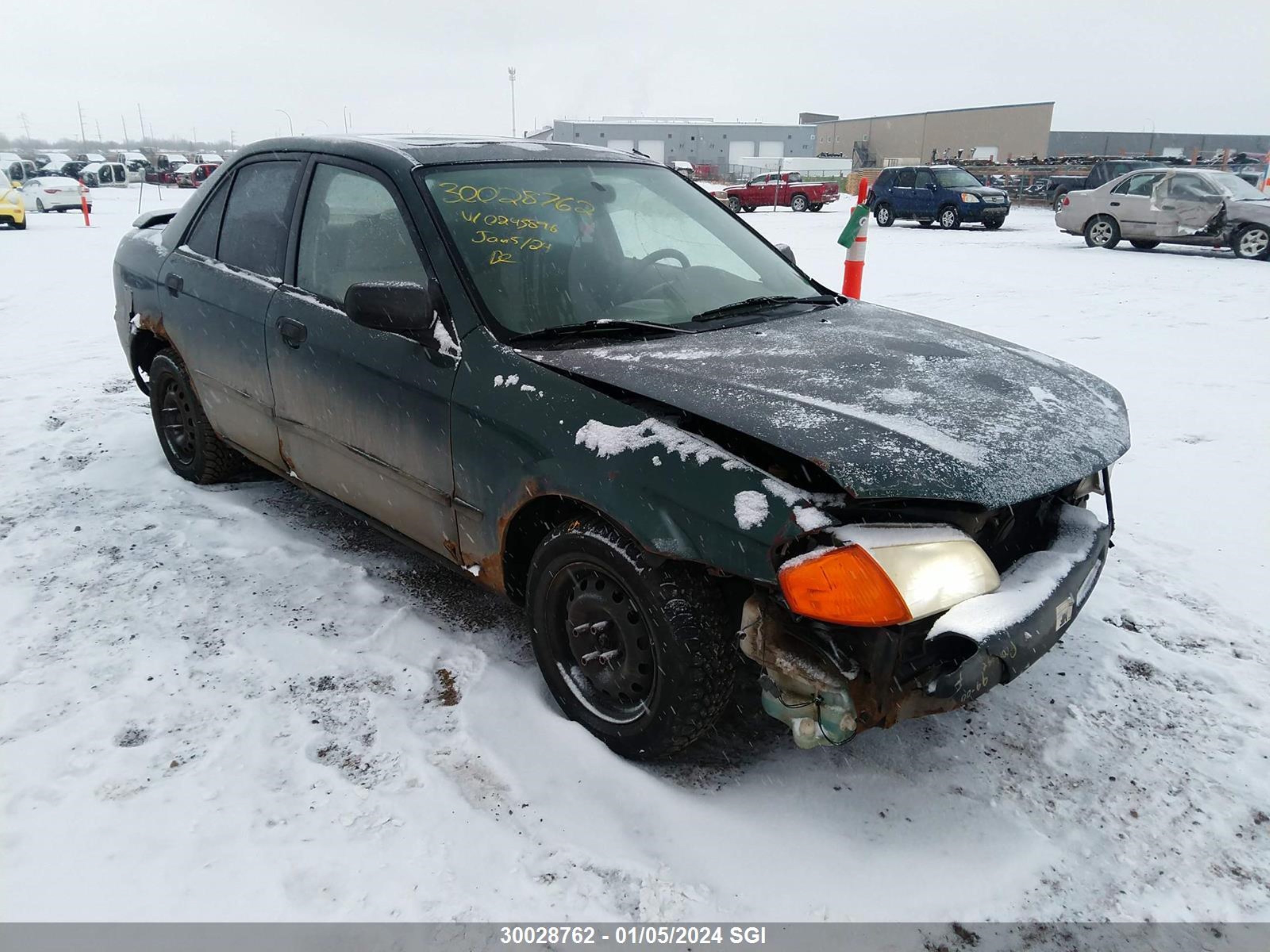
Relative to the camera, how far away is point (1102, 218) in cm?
1505

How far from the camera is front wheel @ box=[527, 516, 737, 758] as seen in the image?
2.12 metres

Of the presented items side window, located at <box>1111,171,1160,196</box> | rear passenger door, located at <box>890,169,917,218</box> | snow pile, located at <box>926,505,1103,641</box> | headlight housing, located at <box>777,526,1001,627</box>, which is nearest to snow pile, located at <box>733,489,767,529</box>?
headlight housing, located at <box>777,526,1001,627</box>

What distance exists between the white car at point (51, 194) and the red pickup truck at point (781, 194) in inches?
768

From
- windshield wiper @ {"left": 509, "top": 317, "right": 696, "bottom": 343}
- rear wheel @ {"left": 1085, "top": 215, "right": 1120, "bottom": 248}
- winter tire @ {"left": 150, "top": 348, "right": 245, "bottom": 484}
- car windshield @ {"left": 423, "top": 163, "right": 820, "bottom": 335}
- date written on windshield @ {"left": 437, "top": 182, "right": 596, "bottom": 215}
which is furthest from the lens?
rear wheel @ {"left": 1085, "top": 215, "right": 1120, "bottom": 248}

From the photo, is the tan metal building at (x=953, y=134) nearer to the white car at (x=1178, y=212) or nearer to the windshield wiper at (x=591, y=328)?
the white car at (x=1178, y=212)

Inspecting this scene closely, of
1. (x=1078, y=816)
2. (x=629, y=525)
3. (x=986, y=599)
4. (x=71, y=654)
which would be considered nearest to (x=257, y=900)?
(x=629, y=525)

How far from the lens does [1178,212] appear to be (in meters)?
13.7

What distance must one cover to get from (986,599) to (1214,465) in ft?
11.3

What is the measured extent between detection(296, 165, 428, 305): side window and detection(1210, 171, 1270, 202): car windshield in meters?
15.2

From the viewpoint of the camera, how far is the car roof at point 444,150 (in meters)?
2.96

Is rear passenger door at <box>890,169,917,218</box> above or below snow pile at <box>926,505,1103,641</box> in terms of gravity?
above

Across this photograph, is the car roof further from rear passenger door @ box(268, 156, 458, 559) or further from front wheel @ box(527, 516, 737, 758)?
front wheel @ box(527, 516, 737, 758)

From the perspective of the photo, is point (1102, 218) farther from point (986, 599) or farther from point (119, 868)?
point (119, 868)

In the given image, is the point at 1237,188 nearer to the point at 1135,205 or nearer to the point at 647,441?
the point at 1135,205
